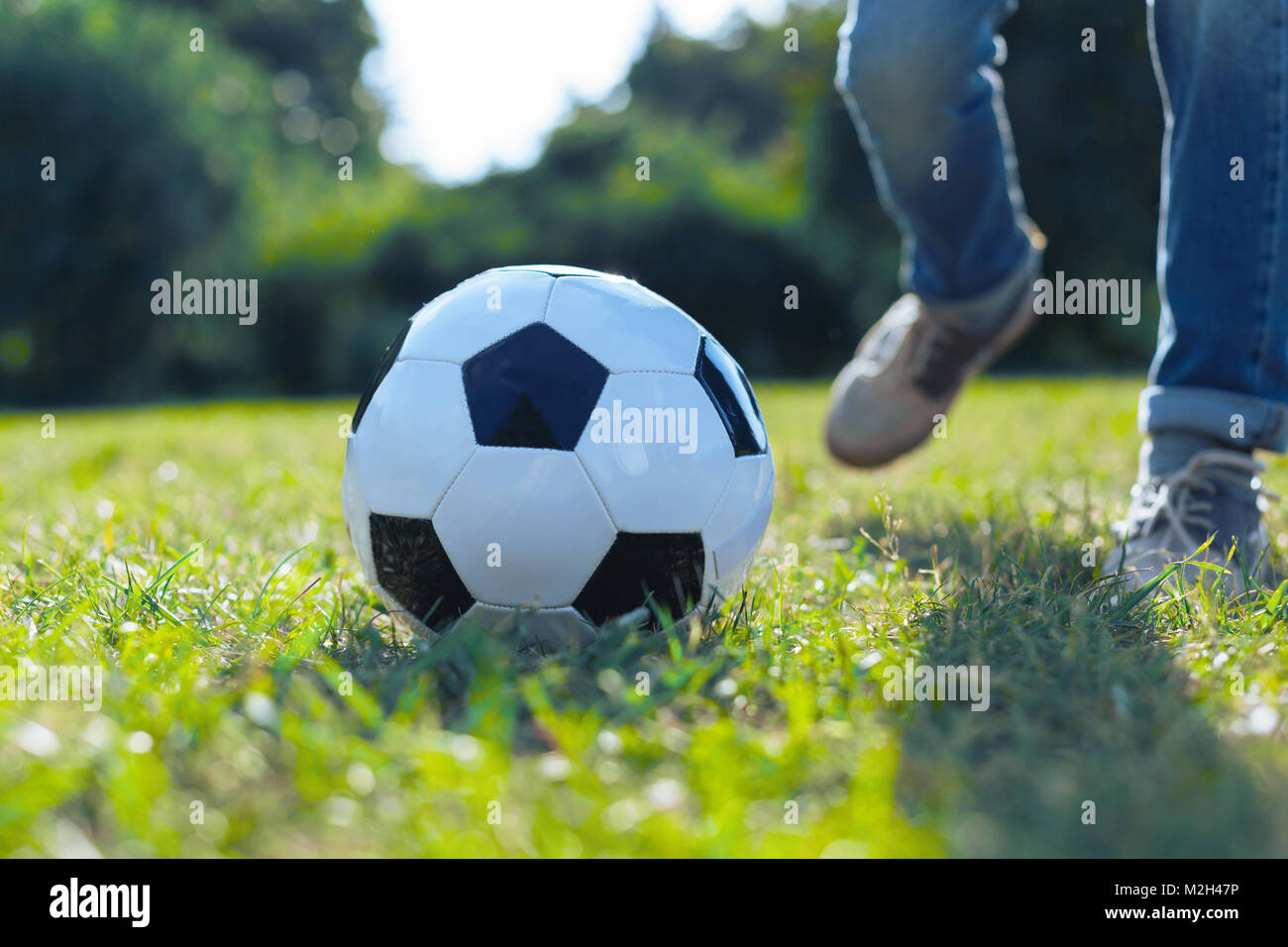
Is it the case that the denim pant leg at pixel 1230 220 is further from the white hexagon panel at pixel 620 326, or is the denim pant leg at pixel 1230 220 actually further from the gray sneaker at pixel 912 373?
the white hexagon panel at pixel 620 326

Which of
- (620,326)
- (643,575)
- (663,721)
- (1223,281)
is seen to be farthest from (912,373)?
(663,721)

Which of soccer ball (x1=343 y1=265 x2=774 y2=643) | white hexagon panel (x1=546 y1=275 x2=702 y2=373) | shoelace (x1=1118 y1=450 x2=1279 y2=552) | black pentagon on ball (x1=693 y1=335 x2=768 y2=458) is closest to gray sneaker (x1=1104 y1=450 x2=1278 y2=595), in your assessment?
shoelace (x1=1118 y1=450 x2=1279 y2=552)

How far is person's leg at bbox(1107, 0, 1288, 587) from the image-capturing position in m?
2.32

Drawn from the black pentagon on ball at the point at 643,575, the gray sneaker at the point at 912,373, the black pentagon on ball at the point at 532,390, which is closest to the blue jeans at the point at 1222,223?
the gray sneaker at the point at 912,373

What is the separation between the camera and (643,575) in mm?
1863

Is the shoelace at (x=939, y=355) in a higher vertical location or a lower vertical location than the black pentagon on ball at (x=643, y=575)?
higher

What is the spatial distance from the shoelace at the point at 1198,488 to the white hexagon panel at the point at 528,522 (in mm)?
1283

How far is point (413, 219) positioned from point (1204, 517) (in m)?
15.8

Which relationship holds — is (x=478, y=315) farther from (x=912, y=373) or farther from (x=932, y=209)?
(x=912, y=373)

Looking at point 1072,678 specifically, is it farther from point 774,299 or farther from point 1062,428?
point 774,299

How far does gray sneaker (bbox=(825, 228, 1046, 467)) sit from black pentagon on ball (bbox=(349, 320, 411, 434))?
1.97 metres

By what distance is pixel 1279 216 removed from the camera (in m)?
2.35

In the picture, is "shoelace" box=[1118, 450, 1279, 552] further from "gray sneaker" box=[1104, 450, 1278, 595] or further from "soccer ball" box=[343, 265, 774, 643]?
"soccer ball" box=[343, 265, 774, 643]

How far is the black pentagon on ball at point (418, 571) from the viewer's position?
1880 millimetres
